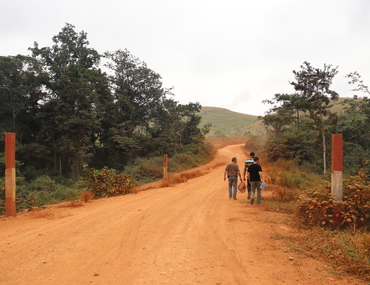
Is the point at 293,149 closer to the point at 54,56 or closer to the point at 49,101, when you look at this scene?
the point at 49,101

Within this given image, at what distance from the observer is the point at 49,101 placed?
25969 millimetres

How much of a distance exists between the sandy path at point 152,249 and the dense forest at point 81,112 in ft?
54.9

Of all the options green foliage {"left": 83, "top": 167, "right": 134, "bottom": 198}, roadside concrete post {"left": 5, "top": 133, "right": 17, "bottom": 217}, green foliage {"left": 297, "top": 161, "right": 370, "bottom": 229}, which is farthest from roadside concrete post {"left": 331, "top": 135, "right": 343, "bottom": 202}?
green foliage {"left": 83, "top": 167, "right": 134, "bottom": 198}

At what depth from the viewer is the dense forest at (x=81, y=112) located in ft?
81.1

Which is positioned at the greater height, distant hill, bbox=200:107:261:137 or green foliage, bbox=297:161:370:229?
distant hill, bbox=200:107:261:137

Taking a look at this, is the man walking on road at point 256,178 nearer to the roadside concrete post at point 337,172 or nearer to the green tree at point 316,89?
the roadside concrete post at point 337,172

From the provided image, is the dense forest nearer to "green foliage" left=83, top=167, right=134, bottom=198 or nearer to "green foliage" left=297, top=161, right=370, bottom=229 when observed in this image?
"green foliage" left=83, top=167, right=134, bottom=198

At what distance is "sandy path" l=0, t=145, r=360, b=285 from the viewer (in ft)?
13.9

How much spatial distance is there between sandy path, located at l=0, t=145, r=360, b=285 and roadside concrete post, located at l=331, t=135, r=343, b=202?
1.50 metres

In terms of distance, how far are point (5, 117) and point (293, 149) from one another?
86.3 feet

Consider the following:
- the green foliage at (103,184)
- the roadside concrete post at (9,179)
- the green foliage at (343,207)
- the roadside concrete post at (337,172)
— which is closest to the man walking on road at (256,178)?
the green foliage at (343,207)

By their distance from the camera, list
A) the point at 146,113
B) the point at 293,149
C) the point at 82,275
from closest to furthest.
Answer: the point at 82,275, the point at 293,149, the point at 146,113

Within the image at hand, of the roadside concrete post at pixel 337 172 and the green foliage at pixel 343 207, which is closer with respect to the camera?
the green foliage at pixel 343 207

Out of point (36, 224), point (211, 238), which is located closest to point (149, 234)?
point (211, 238)
